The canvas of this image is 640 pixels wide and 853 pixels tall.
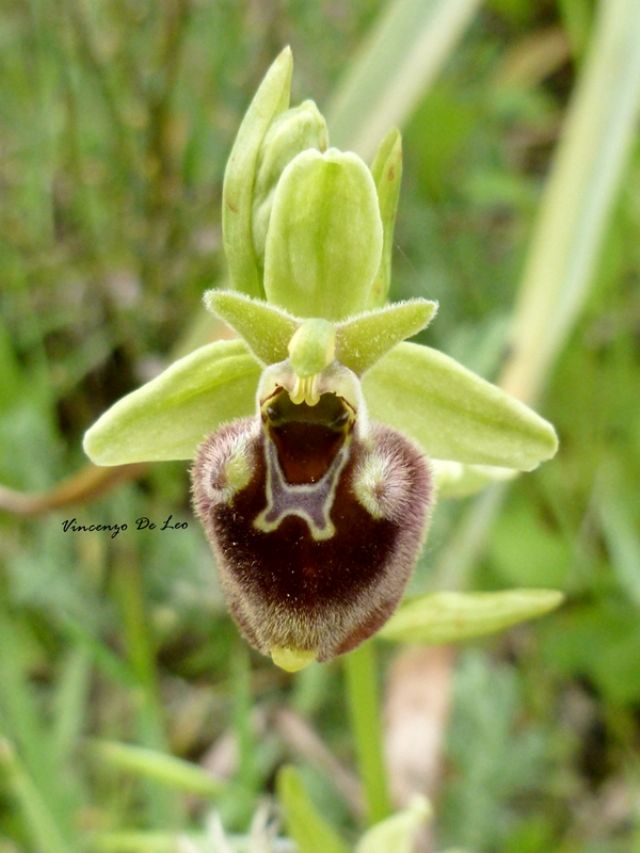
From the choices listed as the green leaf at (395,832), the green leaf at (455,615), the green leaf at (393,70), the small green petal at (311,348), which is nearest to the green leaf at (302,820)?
the green leaf at (395,832)

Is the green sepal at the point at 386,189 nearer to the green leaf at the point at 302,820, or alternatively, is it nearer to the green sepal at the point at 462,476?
the green sepal at the point at 462,476

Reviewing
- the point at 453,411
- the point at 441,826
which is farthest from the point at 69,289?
the point at 453,411

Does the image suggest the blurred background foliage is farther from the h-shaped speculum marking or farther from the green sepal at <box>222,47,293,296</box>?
the h-shaped speculum marking

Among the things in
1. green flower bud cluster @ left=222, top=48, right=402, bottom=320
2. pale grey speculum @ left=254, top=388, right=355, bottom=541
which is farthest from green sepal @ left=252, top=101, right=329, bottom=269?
pale grey speculum @ left=254, top=388, right=355, bottom=541

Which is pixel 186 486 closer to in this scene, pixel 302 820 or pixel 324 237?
pixel 302 820

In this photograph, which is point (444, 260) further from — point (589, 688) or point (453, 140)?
point (589, 688)

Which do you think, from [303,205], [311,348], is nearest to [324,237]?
[303,205]
